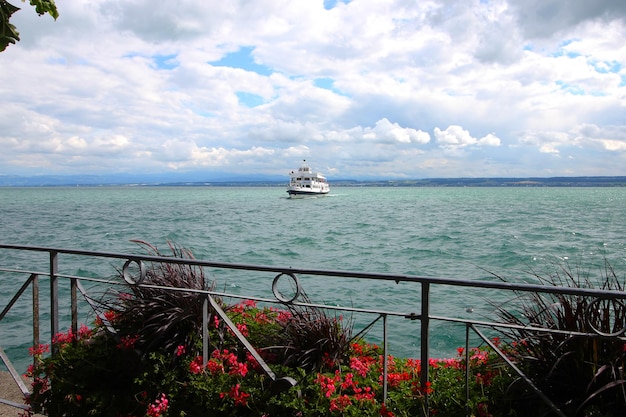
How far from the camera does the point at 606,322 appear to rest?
3037 mm

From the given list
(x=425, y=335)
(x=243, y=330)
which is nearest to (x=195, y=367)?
(x=243, y=330)

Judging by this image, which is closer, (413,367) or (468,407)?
(468,407)

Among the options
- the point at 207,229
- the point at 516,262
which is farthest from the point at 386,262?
the point at 207,229

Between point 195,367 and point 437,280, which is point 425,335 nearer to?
point 437,280

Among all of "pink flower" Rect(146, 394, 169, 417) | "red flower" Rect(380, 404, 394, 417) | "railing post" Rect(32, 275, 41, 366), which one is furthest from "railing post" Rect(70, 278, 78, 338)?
"red flower" Rect(380, 404, 394, 417)

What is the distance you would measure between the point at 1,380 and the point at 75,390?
1904mm

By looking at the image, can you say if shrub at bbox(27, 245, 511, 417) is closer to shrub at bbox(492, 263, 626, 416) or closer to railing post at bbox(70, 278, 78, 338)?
railing post at bbox(70, 278, 78, 338)

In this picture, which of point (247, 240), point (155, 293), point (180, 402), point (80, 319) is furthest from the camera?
point (247, 240)

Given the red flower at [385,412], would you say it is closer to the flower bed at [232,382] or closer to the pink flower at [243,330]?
the flower bed at [232,382]

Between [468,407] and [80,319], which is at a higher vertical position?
Answer: [468,407]

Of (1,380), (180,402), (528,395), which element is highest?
(528,395)

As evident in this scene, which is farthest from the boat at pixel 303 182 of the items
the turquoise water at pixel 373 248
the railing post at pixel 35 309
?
the railing post at pixel 35 309

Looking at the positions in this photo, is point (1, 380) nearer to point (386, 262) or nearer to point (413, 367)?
point (413, 367)

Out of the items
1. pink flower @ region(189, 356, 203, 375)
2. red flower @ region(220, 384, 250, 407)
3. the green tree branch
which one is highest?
the green tree branch
